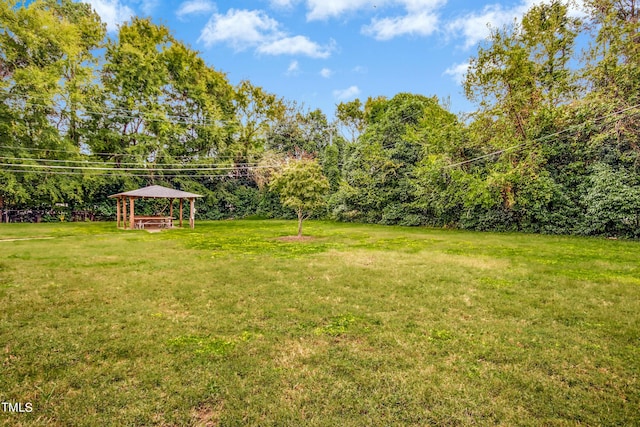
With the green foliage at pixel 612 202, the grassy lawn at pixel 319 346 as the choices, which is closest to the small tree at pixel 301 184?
the grassy lawn at pixel 319 346


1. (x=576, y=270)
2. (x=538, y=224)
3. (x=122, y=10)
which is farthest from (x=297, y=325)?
(x=122, y=10)

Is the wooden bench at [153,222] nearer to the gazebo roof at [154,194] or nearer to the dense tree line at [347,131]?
the gazebo roof at [154,194]

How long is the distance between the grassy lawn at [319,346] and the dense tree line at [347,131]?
9.53 meters

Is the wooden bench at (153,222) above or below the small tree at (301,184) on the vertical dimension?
below

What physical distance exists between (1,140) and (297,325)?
29.8m

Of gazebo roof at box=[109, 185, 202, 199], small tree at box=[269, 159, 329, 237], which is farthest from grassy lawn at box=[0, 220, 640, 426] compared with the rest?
gazebo roof at box=[109, 185, 202, 199]

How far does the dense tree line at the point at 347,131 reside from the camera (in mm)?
14719


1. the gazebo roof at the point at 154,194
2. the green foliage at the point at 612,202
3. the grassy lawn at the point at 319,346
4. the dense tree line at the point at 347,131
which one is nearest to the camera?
the grassy lawn at the point at 319,346

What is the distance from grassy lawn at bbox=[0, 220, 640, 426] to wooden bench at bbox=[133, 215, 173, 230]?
1279cm

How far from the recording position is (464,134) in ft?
59.7

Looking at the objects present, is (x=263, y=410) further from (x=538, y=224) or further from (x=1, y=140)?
(x=1, y=140)

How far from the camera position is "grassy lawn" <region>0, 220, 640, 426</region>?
8.23ft

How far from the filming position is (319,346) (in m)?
3.62

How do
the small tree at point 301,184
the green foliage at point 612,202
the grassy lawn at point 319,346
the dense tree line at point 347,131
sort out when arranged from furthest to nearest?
the dense tree line at point 347,131, the small tree at point 301,184, the green foliage at point 612,202, the grassy lawn at point 319,346
